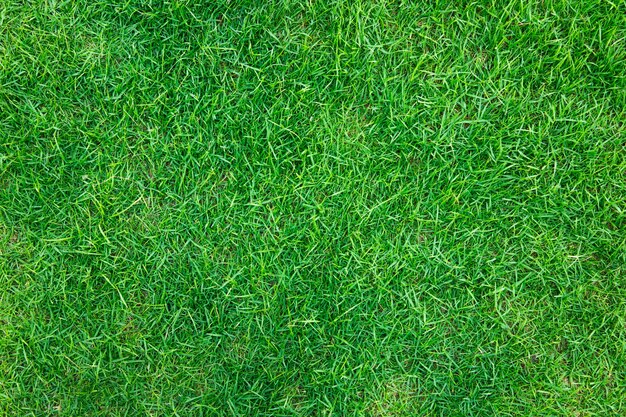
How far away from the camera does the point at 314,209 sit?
2.03 m

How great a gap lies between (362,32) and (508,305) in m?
1.39

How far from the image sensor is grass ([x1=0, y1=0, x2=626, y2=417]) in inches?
79.3

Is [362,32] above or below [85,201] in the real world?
above

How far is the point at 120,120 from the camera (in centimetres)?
207

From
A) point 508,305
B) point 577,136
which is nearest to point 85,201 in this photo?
point 508,305

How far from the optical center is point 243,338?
203 cm

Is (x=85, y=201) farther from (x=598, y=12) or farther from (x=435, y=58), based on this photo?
(x=598, y=12)

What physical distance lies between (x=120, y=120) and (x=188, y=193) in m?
0.46

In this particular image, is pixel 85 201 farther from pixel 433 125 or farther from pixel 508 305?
pixel 508 305

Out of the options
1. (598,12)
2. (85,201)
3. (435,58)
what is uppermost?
(598,12)

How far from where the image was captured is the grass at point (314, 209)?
201cm

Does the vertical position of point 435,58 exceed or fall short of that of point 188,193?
Answer: it exceeds it

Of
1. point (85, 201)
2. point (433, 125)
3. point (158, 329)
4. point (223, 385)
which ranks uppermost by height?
point (433, 125)

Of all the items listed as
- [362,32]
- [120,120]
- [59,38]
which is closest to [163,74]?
[120,120]
